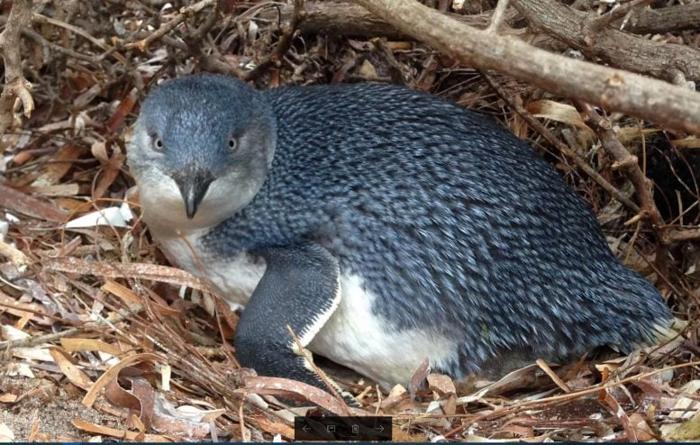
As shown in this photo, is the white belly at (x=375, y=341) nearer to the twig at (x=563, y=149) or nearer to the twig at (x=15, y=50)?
the twig at (x=563, y=149)

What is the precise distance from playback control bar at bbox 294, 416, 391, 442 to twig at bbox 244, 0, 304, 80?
1.67m

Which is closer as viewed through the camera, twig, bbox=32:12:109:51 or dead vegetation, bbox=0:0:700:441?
dead vegetation, bbox=0:0:700:441

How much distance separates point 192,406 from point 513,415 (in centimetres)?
96

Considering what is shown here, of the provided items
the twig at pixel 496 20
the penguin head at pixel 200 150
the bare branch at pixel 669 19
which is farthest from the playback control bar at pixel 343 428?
the bare branch at pixel 669 19

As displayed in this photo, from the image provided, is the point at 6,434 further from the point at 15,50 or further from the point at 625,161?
the point at 625,161

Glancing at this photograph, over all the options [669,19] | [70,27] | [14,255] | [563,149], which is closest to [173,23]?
[70,27]

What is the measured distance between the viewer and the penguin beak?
10.9ft

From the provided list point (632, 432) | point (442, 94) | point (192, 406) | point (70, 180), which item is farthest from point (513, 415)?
point (70, 180)

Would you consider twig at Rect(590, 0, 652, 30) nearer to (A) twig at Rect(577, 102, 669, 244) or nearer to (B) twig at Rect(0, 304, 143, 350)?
(A) twig at Rect(577, 102, 669, 244)

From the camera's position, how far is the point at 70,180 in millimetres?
4391

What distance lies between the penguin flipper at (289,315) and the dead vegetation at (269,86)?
10cm

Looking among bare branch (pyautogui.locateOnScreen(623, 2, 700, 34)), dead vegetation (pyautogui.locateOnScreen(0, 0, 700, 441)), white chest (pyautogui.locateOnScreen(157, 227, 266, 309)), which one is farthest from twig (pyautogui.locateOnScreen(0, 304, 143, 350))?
bare branch (pyautogui.locateOnScreen(623, 2, 700, 34))

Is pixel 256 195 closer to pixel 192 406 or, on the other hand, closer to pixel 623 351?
pixel 192 406

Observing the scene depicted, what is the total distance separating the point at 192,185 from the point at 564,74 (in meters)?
1.38
